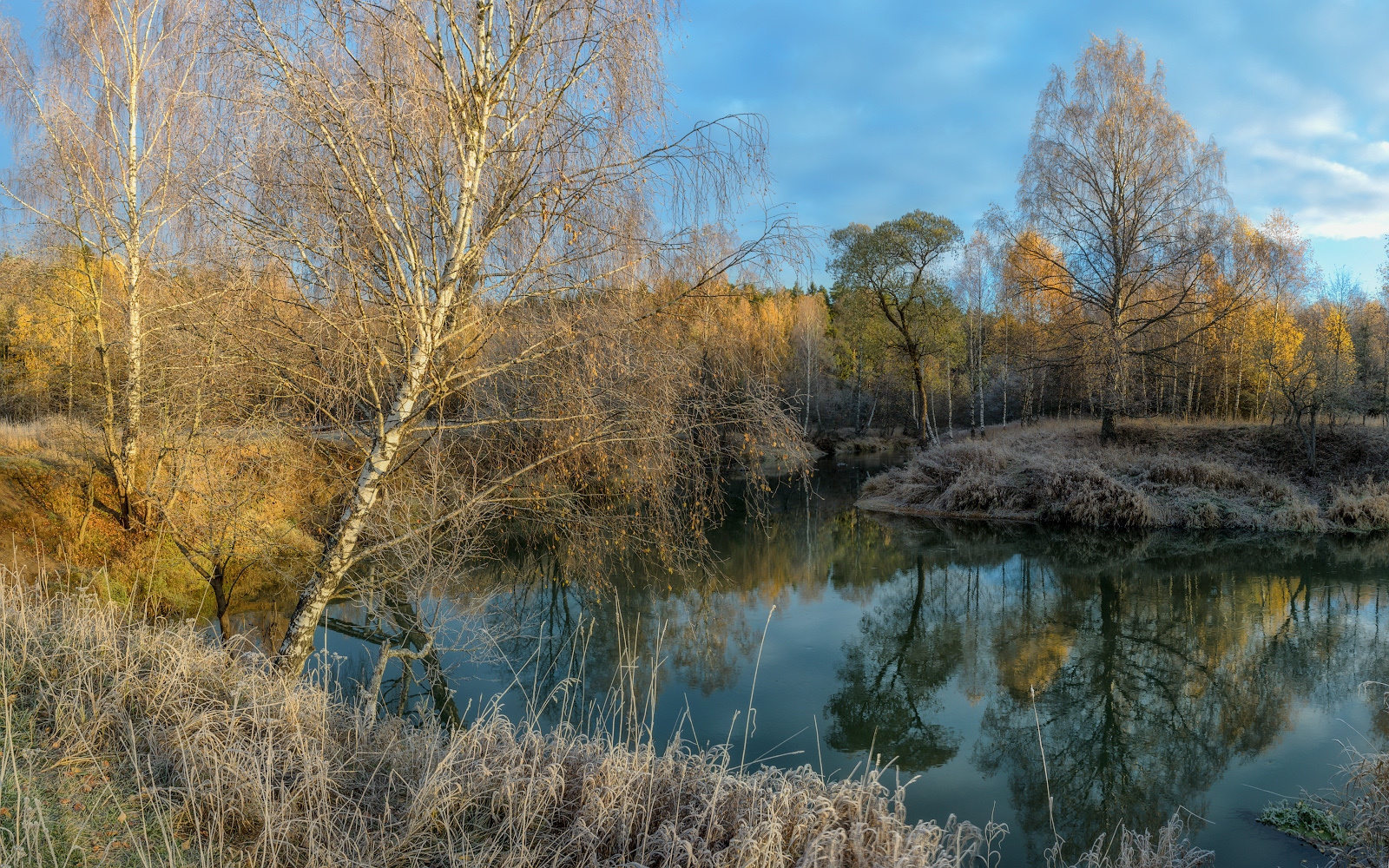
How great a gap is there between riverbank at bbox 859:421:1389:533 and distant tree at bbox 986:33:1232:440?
1891mm

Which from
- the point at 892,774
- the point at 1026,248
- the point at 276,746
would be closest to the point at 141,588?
the point at 276,746

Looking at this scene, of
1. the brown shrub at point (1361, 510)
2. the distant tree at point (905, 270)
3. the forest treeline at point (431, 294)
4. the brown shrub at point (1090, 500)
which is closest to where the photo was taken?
the forest treeline at point (431, 294)

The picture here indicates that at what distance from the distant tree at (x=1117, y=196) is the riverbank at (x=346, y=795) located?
1581 centimetres

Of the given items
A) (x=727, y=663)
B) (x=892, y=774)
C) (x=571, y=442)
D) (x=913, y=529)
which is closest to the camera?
(x=571, y=442)

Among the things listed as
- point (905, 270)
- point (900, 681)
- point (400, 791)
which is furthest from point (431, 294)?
point (905, 270)

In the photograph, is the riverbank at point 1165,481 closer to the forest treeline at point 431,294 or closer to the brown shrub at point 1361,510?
the brown shrub at point 1361,510

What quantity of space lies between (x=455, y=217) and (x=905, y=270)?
19.7m

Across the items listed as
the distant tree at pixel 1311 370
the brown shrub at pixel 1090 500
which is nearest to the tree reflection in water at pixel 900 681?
the brown shrub at pixel 1090 500

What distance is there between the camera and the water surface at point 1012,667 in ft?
16.0

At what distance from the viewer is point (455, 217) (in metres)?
3.77

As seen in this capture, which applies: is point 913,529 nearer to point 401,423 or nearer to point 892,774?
point 892,774

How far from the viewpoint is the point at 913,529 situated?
14.3 m

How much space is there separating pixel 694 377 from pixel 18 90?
32.8 feet

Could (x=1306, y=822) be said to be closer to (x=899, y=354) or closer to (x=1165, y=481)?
(x=1165, y=481)
